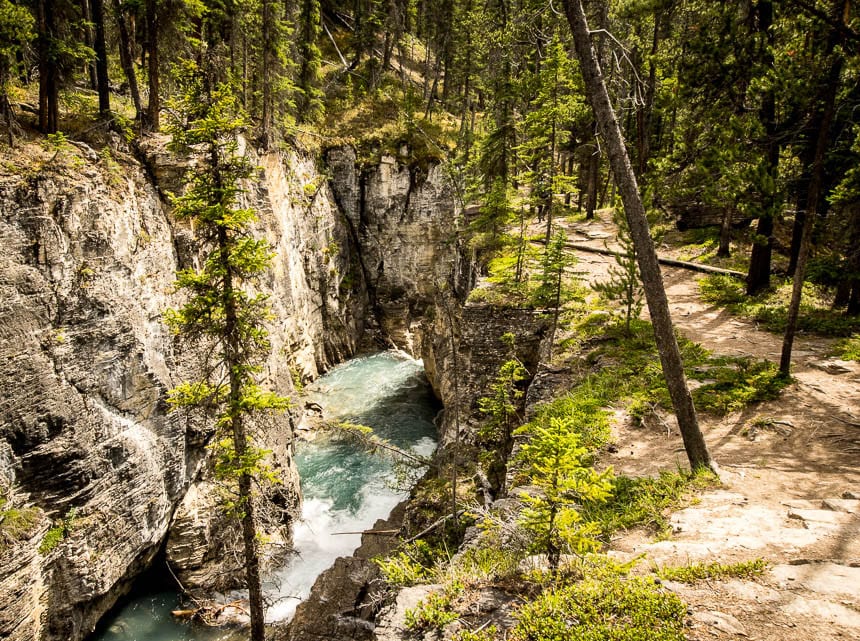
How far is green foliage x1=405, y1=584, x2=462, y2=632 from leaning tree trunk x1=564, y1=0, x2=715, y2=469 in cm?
463

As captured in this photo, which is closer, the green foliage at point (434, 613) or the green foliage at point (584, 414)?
the green foliage at point (434, 613)

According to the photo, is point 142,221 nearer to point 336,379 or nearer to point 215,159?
point 215,159

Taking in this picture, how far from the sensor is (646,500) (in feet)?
23.2

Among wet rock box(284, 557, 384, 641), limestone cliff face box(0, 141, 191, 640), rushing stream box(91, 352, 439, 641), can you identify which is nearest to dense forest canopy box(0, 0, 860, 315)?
limestone cliff face box(0, 141, 191, 640)

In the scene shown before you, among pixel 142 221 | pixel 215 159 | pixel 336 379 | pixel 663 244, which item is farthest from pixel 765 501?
pixel 336 379

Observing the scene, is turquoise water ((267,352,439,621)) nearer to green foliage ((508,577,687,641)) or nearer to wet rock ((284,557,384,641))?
wet rock ((284,557,384,641))

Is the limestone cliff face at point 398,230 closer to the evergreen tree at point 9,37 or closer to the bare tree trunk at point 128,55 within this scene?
the bare tree trunk at point 128,55

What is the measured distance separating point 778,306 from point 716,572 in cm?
1310

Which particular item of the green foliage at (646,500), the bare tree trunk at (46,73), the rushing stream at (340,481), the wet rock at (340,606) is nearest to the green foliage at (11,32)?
the bare tree trunk at (46,73)

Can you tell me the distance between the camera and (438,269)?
3550cm

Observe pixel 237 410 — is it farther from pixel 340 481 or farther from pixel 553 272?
pixel 340 481

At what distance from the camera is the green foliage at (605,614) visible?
13.6 feet

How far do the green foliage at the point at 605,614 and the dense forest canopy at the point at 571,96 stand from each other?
19.8 feet

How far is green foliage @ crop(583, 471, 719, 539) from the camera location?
21.8 feet
